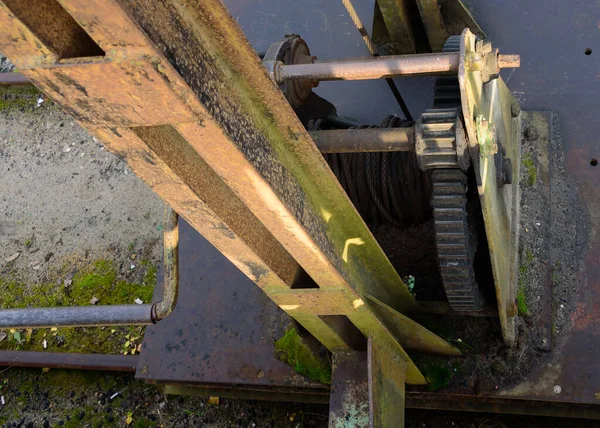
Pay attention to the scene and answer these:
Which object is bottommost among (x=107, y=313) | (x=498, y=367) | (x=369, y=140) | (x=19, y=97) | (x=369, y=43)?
(x=107, y=313)

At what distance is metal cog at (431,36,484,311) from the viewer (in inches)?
117

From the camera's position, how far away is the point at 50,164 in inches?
229

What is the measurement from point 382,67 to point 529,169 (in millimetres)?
1535

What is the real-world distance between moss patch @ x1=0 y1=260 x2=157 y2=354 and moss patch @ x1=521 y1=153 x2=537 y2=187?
2.58 meters

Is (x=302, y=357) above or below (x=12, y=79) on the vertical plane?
below

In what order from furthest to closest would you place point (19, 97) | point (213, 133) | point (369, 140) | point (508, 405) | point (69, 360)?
point (19, 97) → point (69, 360) → point (508, 405) → point (369, 140) → point (213, 133)

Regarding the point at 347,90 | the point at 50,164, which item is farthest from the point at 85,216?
the point at 347,90

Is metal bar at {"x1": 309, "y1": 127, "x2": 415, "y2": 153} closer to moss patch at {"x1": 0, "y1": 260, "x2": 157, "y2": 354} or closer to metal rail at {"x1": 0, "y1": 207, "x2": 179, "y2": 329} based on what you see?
metal rail at {"x1": 0, "y1": 207, "x2": 179, "y2": 329}

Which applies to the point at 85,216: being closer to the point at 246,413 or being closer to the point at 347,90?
the point at 246,413

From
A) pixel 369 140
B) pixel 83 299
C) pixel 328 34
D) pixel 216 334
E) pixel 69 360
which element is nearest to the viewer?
pixel 369 140

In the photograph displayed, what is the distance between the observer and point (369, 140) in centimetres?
296

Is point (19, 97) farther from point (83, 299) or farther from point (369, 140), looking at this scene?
point (369, 140)

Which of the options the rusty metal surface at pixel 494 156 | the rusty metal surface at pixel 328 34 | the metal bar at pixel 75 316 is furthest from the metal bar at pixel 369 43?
the metal bar at pixel 75 316

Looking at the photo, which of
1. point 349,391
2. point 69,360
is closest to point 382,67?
point 349,391
